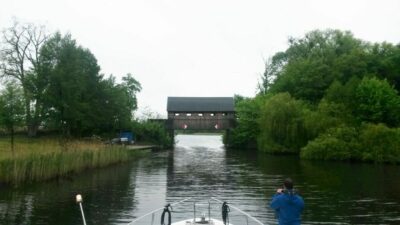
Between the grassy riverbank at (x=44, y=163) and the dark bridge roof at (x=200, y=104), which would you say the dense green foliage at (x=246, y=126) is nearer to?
the dark bridge roof at (x=200, y=104)

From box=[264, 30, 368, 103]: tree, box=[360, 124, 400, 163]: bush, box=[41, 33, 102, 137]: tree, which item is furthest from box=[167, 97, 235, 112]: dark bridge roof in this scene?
Answer: box=[360, 124, 400, 163]: bush

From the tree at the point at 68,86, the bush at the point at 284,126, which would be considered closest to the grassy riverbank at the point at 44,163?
the tree at the point at 68,86

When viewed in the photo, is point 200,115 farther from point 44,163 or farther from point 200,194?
point 200,194

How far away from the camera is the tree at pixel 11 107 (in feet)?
117

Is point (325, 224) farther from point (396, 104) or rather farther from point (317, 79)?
point (317, 79)

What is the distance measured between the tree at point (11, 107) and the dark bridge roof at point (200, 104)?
146 feet

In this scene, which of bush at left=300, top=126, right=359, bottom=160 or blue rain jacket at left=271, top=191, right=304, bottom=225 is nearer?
blue rain jacket at left=271, top=191, right=304, bottom=225

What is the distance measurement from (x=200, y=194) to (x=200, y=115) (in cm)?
5494

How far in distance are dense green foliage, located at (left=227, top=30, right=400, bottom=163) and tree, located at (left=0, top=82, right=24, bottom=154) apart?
30.4 meters

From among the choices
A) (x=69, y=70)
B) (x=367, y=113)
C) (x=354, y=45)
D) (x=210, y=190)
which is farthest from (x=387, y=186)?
(x=354, y=45)

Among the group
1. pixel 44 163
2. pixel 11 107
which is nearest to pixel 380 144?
pixel 44 163

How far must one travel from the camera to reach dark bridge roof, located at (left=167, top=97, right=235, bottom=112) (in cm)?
8144

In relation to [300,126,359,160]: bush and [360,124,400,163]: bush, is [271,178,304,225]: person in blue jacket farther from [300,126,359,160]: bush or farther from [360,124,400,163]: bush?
[300,126,359,160]: bush

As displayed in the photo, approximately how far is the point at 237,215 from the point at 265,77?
7707cm
